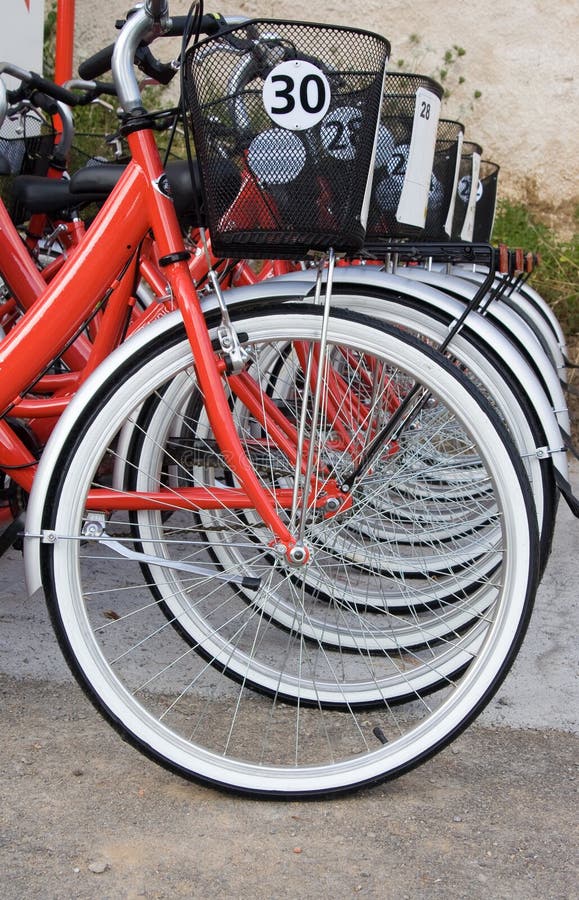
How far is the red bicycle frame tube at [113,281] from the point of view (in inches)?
76.5

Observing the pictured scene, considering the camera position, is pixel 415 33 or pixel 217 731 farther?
pixel 415 33

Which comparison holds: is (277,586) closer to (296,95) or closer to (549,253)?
(296,95)

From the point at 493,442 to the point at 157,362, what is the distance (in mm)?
637

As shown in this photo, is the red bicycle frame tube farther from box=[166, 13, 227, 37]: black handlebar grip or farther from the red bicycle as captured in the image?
box=[166, 13, 227, 37]: black handlebar grip

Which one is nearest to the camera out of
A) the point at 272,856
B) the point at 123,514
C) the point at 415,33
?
the point at 272,856

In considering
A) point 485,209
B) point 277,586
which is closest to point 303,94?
point 277,586

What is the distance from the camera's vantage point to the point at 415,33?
245 inches

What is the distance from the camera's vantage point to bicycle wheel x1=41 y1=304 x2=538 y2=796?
6.26ft

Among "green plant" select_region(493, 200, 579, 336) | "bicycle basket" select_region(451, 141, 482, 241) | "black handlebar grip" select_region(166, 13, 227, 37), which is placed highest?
"green plant" select_region(493, 200, 579, 336)

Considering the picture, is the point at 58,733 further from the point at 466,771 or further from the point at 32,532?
the point at 466,771

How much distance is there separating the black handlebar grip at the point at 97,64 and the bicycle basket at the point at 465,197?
116 cm

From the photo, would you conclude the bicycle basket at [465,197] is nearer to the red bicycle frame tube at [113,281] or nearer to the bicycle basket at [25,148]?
the red bicycle frame tube at [113,281]

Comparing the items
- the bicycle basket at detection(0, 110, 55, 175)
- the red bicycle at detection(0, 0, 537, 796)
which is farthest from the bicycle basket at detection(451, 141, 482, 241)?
the bicycle basket at detection(0, 110, 55, 175)

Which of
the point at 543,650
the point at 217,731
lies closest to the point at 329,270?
the point at 217,731
